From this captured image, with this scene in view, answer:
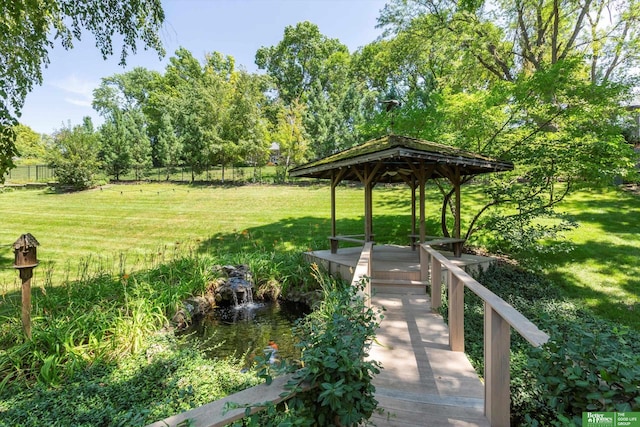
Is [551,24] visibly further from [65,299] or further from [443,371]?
[65,299]

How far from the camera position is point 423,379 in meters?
3.04

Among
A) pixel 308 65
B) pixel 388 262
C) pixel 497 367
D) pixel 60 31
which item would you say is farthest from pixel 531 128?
pixel 308 65

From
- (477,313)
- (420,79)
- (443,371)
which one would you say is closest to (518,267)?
(477,313)

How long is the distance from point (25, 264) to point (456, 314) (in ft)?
17.2

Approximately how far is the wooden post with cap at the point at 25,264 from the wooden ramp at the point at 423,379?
169 inches

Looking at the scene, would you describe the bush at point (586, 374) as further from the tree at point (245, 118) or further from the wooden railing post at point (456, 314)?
the tree at point (245, 118)

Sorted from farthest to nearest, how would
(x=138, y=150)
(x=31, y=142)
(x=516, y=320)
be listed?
(x=31, y=142) < (x=138, y=150) < (x=516, y=320)

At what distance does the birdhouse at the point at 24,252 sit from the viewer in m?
3.69

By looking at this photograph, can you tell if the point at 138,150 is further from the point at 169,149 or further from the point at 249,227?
the point at 249,227

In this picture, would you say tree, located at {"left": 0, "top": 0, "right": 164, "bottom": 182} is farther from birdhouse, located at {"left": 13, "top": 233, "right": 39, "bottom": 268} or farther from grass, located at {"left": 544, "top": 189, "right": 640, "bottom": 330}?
grass, located at {"left": 544, "top": 189, "right": 640, "bottom": 330}

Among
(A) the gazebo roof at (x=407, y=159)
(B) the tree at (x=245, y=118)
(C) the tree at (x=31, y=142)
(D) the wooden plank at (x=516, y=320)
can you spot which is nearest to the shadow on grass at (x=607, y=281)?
(A) the gazebo roof at (x=407, y=159)

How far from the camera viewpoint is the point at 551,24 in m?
14.0

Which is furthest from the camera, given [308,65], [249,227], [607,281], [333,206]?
[308,65]

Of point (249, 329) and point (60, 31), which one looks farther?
point (249, 329)
